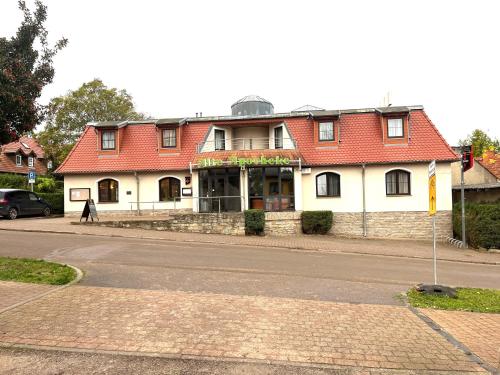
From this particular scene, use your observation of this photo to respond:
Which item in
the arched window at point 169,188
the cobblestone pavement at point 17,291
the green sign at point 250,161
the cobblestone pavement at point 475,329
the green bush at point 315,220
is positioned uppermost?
the green sign at point 250,161

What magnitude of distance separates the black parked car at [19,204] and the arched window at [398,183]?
21.0 m

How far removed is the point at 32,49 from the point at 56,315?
20.4 feet

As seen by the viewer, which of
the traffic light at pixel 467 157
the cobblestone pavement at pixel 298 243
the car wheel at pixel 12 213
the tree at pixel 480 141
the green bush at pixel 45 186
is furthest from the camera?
the tree at pixel 480 141

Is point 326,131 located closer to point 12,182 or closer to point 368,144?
point 368,144

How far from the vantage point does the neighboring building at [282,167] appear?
71.1ft

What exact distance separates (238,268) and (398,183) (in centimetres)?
1447

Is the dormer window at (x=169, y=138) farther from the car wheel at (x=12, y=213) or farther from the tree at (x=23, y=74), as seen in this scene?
the tree at (x=23, y=74)

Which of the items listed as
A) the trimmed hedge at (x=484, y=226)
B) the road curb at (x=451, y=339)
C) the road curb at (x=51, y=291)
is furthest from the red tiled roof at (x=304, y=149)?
the road curb at (x=451, y=339)

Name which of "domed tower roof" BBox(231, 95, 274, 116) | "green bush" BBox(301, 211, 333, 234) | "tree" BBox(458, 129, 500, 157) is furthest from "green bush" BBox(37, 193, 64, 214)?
"tree" BBox(458, 129, 500, 157)

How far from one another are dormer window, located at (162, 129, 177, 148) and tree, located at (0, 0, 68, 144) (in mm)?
14701

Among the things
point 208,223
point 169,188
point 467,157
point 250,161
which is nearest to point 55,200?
point 169,188

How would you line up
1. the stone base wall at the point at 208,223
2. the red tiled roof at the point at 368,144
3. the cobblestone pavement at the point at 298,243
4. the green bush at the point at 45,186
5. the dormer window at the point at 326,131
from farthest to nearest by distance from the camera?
the green bush at the point at 45,186 < the dormer window at the point at 326,131 < the red tiled roof at the point at 368,144 < the stone base wall at the point at 208,223 < the cobblestone pavement at the point at 298,243

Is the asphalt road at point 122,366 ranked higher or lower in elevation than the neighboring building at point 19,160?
lower

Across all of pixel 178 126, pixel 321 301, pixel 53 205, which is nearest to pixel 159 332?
pixel 321 301
